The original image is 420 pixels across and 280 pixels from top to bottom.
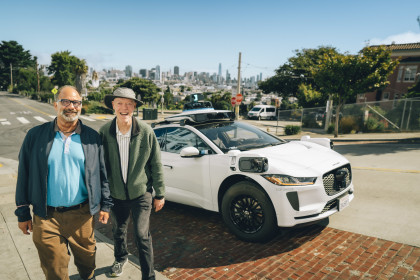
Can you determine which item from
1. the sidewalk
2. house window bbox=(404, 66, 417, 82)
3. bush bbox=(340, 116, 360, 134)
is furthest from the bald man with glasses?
house window bbox=(404, 66, 417, 82)

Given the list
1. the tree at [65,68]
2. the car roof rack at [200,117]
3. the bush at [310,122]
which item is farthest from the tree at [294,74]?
the car roof rack at [200,117]

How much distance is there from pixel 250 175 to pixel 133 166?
1.53 m

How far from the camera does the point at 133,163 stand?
2.96 metres

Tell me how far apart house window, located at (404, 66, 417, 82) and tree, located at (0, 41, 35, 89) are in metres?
93.0

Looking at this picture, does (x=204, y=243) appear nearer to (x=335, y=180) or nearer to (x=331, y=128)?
(x=335, y=180)

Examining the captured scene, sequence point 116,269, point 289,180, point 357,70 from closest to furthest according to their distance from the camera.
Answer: point 116,269, point 289,180, point 357,70

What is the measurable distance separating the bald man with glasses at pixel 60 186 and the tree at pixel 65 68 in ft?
193

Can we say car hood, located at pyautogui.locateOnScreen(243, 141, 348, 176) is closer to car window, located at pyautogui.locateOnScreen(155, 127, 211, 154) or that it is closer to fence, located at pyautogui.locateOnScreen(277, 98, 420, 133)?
car window, located at pyautogui.locateOnScreen(155, 127, 211, 154)

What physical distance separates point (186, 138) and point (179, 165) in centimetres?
45

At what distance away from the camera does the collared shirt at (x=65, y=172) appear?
8.12ft

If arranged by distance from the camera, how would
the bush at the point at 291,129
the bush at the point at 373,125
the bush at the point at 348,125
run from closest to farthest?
the bush at the point at 373,125 < the bush at the point at 348,125 < the bush at the point at 291,129

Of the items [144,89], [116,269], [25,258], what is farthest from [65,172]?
[144,89]

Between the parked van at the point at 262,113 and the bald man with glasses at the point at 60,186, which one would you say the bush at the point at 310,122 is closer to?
the parked van at the point at 262,113

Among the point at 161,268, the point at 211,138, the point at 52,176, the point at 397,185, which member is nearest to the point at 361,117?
the point at 397,185
